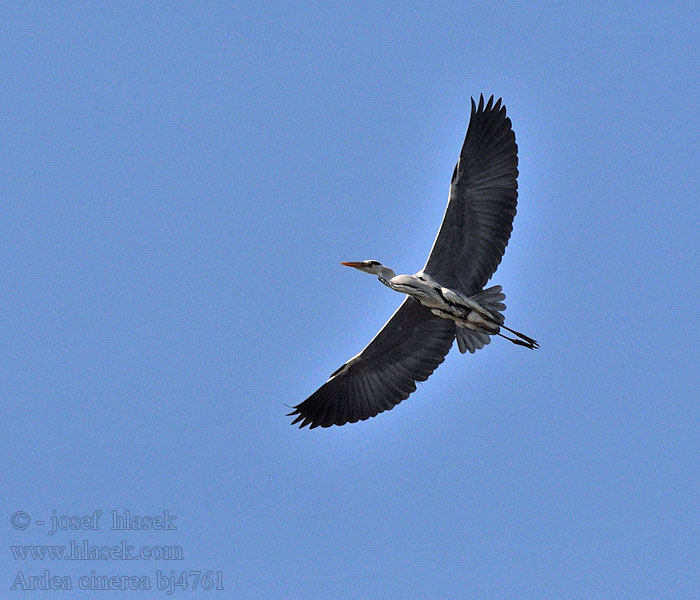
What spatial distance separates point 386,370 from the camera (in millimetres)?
20516

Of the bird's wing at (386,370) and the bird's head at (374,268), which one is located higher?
the bird's head at (374,268)

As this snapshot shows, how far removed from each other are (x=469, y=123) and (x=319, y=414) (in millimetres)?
5568

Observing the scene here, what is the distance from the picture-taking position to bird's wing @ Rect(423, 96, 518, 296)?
18.8 metres

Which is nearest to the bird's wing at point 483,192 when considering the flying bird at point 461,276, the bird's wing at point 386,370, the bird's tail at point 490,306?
the flying bird at point 461,276

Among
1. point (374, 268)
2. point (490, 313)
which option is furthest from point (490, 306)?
point (374, 268)

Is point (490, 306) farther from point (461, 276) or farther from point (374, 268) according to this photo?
point (374, 268)

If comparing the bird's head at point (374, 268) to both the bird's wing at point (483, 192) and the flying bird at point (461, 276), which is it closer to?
the flying bird at point (461, 276)

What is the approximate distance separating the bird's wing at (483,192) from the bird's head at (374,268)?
87cm

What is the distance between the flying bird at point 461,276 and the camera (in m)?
18.8

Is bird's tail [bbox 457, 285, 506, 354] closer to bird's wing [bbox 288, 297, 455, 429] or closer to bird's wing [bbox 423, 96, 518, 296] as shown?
bird's wing [bbox 423, 96, 518, 296]

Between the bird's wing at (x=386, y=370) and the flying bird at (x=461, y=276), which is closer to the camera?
the flying bird at (x=461, y=276)

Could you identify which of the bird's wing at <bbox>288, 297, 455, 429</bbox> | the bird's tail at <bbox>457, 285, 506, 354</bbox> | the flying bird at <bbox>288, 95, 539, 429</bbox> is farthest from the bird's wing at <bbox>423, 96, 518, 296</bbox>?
the bird's wing at <bbox>288, 297, 455, 429</bbox>

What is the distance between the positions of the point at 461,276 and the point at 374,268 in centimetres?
140

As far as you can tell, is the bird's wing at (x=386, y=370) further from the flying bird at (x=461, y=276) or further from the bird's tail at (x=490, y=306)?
the bird's tail at (x=490, y=306)
